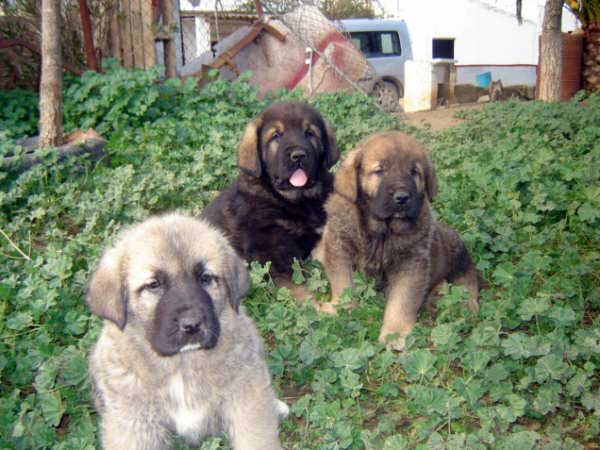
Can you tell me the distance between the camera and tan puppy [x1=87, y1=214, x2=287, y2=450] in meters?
2.49

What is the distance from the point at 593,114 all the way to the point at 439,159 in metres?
2.78

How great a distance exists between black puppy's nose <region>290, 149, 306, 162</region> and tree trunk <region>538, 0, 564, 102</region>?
27.5 feet

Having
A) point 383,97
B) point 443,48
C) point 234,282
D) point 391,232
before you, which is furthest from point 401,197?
point 443,48

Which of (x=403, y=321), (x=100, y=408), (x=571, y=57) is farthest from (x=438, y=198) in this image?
(x=571, y=57)

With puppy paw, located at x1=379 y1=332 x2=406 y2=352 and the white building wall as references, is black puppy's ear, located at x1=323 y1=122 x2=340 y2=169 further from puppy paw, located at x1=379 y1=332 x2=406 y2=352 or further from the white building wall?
the white building wall

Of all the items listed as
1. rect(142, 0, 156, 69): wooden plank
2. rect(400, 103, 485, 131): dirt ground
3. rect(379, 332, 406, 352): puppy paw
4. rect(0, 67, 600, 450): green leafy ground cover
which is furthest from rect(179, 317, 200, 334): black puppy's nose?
rect(400, 103, 485, 131): dirt ground

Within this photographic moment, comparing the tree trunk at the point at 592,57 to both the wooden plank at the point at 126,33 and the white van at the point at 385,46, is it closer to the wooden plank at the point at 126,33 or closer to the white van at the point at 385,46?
the white van at the point at 385,46

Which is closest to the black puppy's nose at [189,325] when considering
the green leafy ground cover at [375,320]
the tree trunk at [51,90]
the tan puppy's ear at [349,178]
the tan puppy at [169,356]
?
the tan puppy at [169,356]

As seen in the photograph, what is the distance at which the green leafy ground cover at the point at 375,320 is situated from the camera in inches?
111

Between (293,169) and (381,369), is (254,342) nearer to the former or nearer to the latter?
(381,369)

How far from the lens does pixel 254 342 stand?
2.78m

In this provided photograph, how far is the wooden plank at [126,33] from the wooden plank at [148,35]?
187mm

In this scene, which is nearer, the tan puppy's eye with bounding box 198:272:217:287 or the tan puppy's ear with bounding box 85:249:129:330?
the tan puppy's ear with bounding box 85:249:129:330

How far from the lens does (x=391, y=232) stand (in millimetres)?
3867
